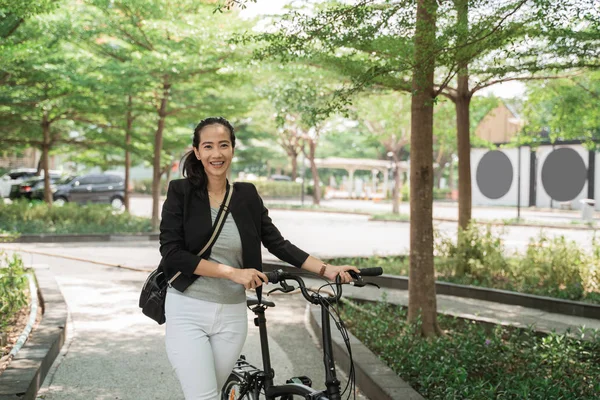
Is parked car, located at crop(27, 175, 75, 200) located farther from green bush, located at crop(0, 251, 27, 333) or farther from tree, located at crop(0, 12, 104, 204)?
green bush, located at crop(0, 251, 27, 333)

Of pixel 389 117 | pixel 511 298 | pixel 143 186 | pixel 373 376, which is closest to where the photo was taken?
pixel 373 376

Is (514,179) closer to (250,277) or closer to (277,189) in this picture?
(277,189)

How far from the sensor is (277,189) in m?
57.9

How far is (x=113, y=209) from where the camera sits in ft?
79.4

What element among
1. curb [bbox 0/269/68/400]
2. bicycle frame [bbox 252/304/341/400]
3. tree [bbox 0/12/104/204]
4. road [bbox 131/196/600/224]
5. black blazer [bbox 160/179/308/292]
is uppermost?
tree [bbox 0/12/104/204]

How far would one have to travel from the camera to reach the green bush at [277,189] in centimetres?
5722

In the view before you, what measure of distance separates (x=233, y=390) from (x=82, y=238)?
1686 cm

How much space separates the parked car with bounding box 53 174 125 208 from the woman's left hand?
1253 inches

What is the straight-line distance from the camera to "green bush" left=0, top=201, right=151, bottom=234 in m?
20.7

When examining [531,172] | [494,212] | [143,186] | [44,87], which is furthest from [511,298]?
[143,186]

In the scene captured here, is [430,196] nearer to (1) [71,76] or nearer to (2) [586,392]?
(2) [586,392]

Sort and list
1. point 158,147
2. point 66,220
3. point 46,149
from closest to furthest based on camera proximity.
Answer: point 158,147 → point 66,220 → point 46,149

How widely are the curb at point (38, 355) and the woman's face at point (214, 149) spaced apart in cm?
254

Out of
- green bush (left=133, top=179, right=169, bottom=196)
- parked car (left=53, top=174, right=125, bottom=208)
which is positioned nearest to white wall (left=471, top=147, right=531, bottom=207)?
parked car (left=53, top=174, right=125, bottom=208)
